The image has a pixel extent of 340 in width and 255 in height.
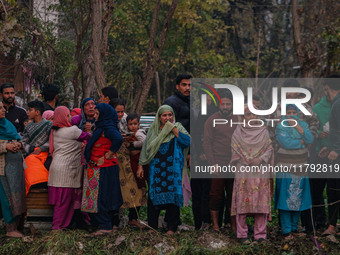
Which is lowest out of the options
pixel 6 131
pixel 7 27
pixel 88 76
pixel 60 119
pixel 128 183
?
pixel 128 183

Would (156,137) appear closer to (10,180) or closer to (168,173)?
(168,173)

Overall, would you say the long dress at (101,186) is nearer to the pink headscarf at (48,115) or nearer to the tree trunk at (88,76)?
the pink headscarf at (48,115)

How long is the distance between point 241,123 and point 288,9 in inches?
702

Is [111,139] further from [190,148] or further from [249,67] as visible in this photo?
[249,67]

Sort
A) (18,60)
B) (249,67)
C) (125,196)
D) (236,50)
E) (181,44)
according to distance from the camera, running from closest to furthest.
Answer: (125,196) → (18,60) → (181,44) → (249,67) → (236,50)

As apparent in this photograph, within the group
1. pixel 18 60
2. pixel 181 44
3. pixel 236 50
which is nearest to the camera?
pixel 18 60

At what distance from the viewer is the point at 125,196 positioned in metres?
6.39

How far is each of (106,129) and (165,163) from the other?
0.80 meters

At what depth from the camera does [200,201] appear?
666 cm

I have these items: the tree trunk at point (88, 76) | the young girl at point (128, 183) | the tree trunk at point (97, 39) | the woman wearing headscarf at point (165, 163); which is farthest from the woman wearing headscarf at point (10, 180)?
the tree trunk at point (88, 76)

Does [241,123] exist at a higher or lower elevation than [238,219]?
higher

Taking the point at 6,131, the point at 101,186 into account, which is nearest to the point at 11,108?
the point at 6,131

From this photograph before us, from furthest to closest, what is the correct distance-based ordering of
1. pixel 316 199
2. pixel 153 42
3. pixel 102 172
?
pixel 153 42 → pixel 316 199 → pixel 102 172

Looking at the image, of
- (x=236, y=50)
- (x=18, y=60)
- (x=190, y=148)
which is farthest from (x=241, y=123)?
(x=236, y=50)
